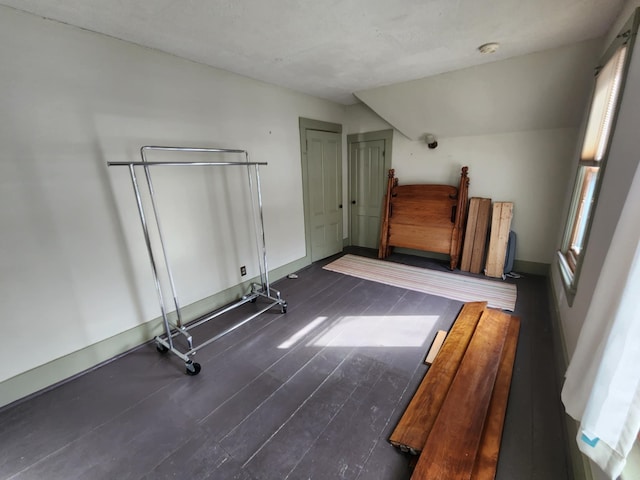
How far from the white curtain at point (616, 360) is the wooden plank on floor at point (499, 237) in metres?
2.89

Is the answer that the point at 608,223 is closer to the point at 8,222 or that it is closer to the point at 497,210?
the point at 497,210

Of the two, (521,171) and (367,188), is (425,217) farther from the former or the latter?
(521,171)

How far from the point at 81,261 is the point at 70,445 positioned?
117cm

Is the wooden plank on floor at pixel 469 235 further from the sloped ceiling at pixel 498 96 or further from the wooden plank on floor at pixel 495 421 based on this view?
the wooden plank on floor at pixel 495 421

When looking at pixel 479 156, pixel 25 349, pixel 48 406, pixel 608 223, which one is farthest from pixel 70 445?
pixel 479 156

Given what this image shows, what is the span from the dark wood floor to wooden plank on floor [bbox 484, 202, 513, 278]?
0.97 metres

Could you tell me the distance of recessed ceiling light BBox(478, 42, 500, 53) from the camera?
2244 millimetres

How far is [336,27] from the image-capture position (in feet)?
6.24

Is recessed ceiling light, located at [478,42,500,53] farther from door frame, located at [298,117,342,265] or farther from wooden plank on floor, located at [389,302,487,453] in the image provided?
wooden plank on floor, located at [389,302,487,453]

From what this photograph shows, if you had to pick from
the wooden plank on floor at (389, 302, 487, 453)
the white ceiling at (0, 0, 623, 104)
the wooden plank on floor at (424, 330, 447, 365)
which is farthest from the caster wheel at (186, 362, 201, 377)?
the white ceiling at (0, 0, 623, 104)

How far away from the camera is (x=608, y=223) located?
138cm

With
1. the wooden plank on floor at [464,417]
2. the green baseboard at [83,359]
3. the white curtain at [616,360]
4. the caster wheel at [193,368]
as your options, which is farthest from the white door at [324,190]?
the white curtain at [616,360]

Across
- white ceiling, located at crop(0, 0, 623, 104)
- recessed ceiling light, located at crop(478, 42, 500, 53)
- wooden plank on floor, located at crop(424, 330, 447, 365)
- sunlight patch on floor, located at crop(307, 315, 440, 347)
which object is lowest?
sunlight patch on floor, located at crop(307, 315, 440, 347)

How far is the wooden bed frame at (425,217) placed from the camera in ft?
12.2
